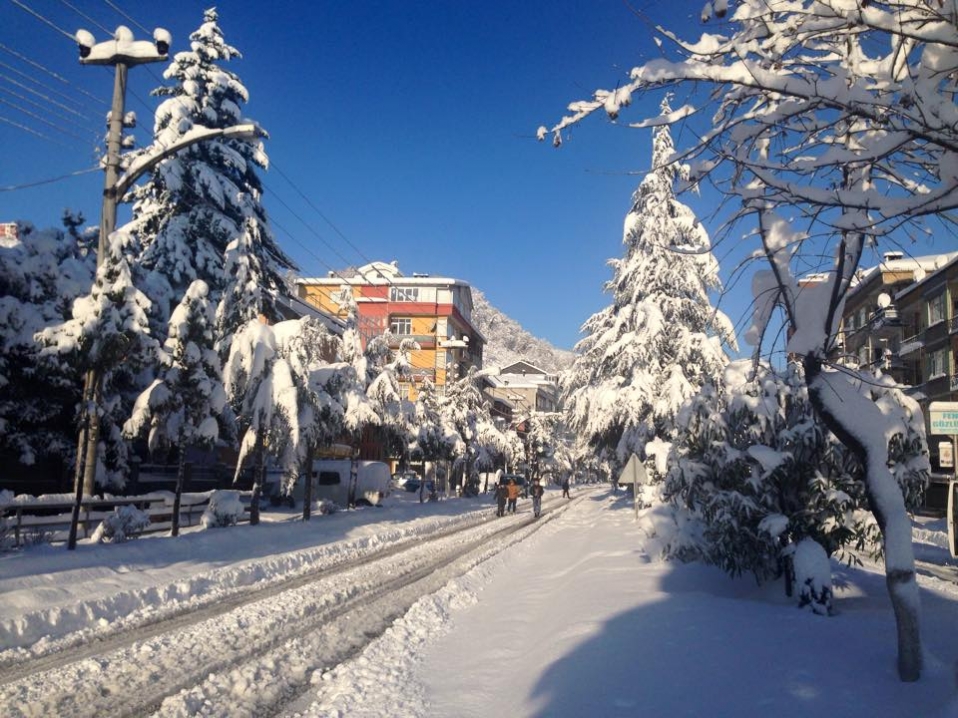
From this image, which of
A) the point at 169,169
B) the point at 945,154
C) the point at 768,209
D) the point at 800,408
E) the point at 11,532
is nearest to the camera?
the point at 945,154

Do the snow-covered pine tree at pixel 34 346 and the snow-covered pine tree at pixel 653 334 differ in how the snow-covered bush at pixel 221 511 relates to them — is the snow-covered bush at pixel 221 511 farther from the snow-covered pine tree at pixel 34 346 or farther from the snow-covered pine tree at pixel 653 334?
the snow-covered pine tree at pixel 653 334

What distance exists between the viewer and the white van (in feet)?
109

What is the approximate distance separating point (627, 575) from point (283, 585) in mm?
6182

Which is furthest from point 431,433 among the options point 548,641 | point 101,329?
point 548,641

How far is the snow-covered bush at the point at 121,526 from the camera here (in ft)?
51.8

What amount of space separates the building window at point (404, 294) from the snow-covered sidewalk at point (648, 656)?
64717 mm

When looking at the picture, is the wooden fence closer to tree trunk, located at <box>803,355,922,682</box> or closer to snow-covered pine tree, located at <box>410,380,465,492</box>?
tree trunk, located at <box>803,355,922,682</box>

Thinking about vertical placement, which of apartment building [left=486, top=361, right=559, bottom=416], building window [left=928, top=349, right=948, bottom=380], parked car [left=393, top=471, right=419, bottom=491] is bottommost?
parked car [left=393, top=471, right=419, bottom=491]

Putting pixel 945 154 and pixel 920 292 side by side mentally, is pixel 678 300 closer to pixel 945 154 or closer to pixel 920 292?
pixel 920 292

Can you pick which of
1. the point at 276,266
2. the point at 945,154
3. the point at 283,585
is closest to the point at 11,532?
the point at 283,585

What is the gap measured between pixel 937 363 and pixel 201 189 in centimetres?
3941

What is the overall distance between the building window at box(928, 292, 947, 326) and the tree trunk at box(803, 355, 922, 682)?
3874cm

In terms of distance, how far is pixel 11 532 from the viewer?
47.4ft

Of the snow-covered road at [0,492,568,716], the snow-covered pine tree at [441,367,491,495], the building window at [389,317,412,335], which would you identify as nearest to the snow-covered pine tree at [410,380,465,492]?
the snow-covered pine tree at [441,367,491,495]
